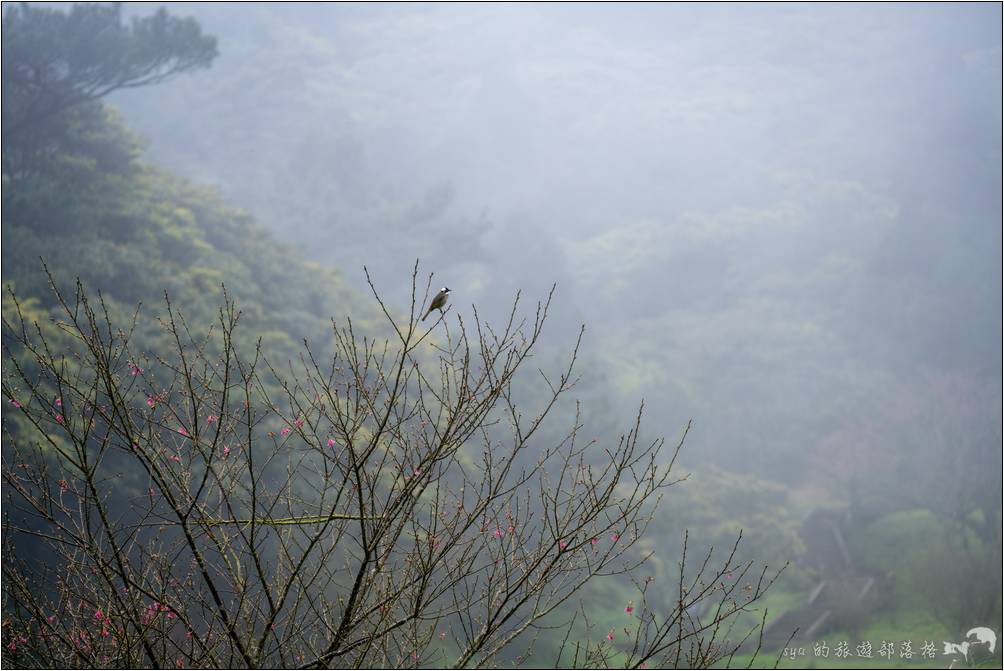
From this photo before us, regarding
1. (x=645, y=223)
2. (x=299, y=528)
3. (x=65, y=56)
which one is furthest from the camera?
(x=645, y=223)

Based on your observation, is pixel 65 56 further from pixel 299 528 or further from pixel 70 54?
pixel 299 528

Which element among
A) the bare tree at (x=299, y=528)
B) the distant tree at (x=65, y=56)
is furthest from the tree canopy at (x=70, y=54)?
the bare tree at (x=299, y=528)

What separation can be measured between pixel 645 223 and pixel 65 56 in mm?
16273

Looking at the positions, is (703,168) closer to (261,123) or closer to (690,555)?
(261,123)

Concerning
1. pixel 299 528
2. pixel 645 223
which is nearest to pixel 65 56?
pixel 299 528

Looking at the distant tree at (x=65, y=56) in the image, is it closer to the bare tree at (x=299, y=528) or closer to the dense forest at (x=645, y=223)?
the dense forest at (x=645, y=223)

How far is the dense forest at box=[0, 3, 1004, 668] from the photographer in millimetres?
7043

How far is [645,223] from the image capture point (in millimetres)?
21297

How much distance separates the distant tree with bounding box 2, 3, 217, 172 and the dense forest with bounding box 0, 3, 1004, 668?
32mm

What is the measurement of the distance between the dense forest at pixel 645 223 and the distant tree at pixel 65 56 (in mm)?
32

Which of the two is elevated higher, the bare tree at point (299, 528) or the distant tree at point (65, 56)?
the distant tree at point (65, 56)

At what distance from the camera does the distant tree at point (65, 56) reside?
722 cm

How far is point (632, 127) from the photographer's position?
25156 millimetres

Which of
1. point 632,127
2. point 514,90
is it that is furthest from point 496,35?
point 632,127
